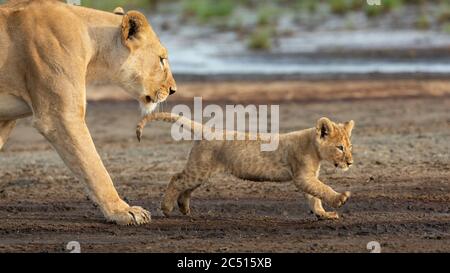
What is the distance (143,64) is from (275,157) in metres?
1.25

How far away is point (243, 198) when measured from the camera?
10391 millimetres

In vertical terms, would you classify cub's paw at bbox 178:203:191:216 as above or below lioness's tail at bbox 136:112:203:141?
below

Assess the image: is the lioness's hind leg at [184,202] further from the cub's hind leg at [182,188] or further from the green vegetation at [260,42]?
the green vegetation at [260,42]

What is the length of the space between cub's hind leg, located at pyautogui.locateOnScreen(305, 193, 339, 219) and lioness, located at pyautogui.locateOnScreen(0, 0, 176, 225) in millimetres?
1236

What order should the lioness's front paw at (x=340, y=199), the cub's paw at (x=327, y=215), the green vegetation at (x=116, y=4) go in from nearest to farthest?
the lioness's front paw at (x=340, y=199) < the cub's paw at (x=327, y=215) < the green vegetation at (x=116, y=4)

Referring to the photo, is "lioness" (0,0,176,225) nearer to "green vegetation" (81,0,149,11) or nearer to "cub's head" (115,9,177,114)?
"cub's head" (115,9,177,114)

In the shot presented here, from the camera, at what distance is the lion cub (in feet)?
30.3

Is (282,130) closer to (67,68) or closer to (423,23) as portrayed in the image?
(67,68)

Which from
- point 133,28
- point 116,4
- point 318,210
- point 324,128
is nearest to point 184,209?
point 318,210

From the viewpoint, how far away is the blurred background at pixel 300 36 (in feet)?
72.4

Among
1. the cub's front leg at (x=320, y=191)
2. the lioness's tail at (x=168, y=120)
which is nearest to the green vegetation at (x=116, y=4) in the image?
the lioness's tail at (x=168, y=120)

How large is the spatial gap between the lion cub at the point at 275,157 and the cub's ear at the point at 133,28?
1.92ft

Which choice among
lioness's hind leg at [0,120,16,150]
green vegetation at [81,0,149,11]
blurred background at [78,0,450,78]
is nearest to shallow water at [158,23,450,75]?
blurred background at [78,0,450,78]

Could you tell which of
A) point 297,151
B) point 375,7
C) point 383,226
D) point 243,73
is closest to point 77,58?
point 297,151
